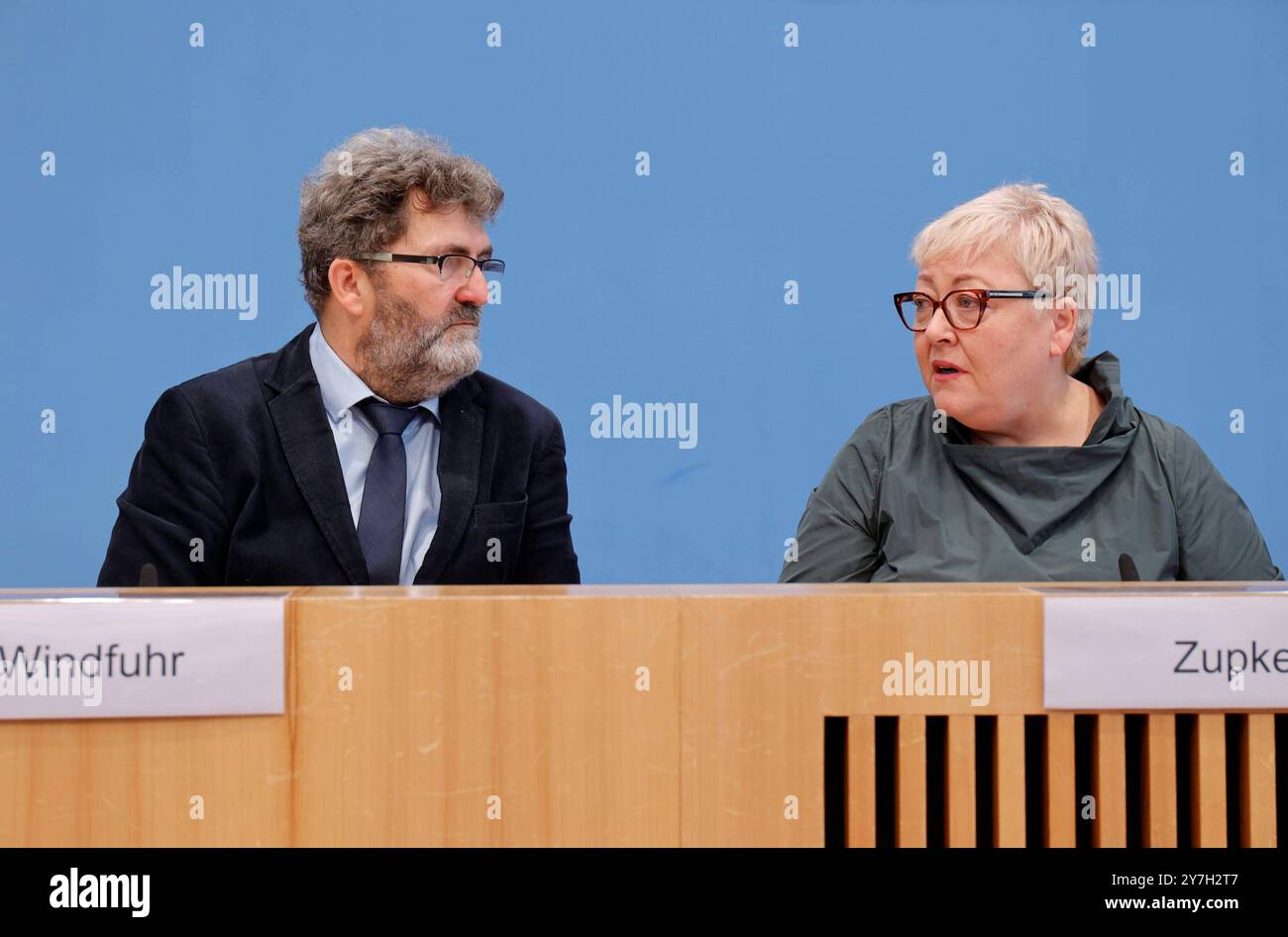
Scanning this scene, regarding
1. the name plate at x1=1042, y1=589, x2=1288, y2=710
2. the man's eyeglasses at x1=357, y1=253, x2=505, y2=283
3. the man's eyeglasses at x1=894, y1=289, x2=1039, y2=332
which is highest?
the man's eyeglasses at x1=357, y1=253, x2=505, y2=283

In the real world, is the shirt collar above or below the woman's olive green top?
above

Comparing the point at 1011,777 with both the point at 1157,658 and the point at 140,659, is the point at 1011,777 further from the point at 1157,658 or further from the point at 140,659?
the point at 140,659

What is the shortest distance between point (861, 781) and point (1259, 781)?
260mm

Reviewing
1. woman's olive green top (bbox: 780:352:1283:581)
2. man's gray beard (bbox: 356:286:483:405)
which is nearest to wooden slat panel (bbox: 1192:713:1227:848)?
woman's olive green top (bbox: 780:352:1283:581)

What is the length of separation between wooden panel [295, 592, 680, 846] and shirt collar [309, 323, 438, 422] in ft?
3.39

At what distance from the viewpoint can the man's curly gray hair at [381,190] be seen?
1.95 metres

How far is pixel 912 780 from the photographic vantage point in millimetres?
832

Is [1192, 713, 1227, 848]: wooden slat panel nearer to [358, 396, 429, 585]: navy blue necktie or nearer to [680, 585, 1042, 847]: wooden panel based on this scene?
[680, 585, 1042, 847]: wooden panel

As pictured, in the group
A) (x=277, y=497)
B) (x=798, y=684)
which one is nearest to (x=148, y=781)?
(x=798, y=684)

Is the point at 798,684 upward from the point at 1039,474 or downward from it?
downward

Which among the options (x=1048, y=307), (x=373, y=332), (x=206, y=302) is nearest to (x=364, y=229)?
(x=373, y=332)

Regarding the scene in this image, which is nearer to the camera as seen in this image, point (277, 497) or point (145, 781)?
point (145, 781)

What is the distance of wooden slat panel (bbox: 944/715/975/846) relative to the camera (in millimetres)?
828

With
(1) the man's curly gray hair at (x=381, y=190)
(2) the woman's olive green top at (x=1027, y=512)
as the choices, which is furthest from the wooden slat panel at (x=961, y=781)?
(1) the man's curly gray hair at (x=381, y=190)
